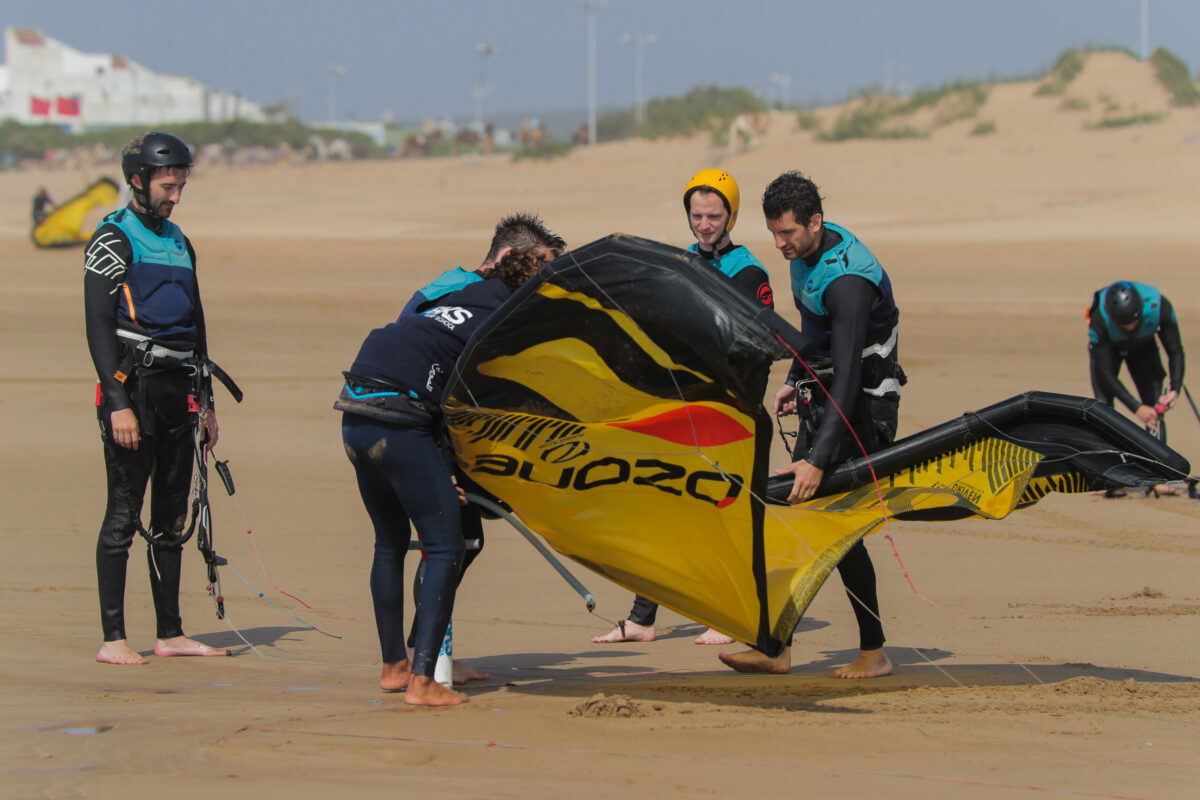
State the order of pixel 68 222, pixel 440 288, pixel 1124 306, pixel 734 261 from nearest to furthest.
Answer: pixel 440 288 < pixel 734 261 < pixel 1124 306 < pixel 68 222

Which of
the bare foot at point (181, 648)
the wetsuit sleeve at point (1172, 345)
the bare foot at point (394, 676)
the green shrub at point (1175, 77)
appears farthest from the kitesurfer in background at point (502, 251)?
the green shrub at point (1175, 77)

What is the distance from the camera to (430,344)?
439cm

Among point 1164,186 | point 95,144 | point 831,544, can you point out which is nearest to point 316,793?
point 831,544

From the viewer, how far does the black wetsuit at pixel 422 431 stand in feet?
14.2

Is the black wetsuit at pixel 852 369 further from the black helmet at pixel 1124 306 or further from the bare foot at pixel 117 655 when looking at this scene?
the black helmet at pixel 1124 306

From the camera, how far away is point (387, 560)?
4.57m

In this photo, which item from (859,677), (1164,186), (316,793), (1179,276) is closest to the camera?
(316,793)

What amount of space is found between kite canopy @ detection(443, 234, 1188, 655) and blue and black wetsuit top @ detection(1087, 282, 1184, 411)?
435cm

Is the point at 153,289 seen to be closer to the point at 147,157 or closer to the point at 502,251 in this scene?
the point at 147,157

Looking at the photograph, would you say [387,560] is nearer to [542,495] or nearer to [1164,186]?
[542,495]

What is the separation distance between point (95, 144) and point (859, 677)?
195 ft

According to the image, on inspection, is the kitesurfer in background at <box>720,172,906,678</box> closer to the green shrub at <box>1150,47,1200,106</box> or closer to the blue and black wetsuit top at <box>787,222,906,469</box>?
the blue and black wetsuit top at <box>787,222,906,469</box>

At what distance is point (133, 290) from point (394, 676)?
1.87 m

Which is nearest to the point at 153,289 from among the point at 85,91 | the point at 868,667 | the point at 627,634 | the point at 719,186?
the point at 719,186
